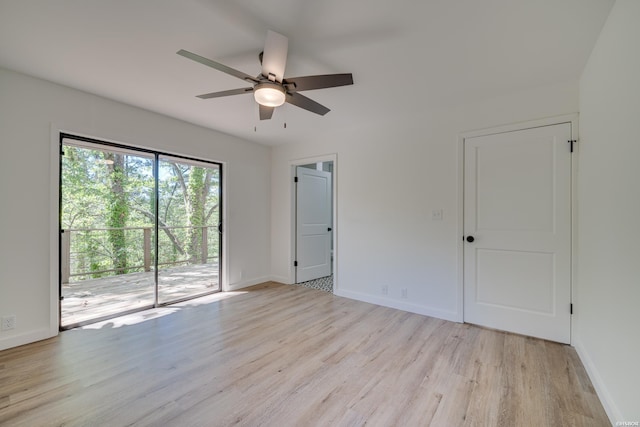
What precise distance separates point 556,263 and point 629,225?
131 centimetres

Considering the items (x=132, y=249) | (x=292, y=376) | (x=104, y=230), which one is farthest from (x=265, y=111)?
(x=132, y=249)

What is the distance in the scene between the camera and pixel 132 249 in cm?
362

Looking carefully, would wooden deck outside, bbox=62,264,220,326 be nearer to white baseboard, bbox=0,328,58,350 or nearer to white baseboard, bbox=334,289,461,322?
white baseboard, bbox=0,328,58,350

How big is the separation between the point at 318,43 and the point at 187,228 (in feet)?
10.5

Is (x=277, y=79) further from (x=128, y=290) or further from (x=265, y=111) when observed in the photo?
(x=128, y=290)

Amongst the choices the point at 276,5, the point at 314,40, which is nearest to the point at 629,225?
the point at 314,40

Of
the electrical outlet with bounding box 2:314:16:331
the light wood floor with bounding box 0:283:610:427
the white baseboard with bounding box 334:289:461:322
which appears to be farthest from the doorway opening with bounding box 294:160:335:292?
the electrical outlet with bounding box 2:314:16:331

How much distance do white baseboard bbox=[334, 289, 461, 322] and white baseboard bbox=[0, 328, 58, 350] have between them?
3.21 metres

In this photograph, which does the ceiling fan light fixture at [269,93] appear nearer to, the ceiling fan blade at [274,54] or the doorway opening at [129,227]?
the ceiling fan blade at [274,54]

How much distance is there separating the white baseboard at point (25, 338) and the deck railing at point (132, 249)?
697 mm

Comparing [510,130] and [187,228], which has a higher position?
[510,130]

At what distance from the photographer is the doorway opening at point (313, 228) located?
15.6 feet

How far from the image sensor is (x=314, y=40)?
6.30ft

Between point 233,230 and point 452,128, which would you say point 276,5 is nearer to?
point 452,128
